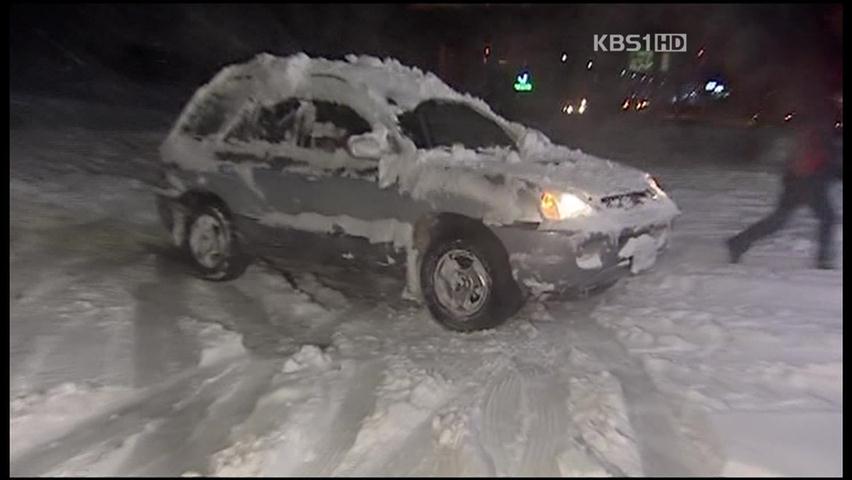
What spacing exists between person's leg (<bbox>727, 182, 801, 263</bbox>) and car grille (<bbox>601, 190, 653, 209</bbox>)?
35.3 inches

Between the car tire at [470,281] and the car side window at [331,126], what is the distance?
59 cm

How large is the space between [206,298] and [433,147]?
48.2 inches

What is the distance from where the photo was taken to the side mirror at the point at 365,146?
3482mm

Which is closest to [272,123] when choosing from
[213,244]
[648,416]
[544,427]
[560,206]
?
[213,244]

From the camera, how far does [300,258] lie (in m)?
3.84

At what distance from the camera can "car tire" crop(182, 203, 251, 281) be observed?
4016mm

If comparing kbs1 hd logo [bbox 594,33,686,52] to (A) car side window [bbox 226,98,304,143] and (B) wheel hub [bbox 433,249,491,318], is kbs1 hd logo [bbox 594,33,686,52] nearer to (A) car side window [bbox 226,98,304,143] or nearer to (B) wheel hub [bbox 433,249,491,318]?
(B) wheel hub [bbox 433,249,491,318]

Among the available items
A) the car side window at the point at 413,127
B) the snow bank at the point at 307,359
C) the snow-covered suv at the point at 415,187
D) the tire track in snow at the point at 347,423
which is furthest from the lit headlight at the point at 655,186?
the snow bank at the point at 307,359

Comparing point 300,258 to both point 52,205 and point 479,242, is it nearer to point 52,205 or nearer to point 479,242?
point 479,242

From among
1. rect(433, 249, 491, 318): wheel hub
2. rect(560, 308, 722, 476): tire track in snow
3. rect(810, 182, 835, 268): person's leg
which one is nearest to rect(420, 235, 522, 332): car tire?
rect(433, 249, 491, 318): wheel hub

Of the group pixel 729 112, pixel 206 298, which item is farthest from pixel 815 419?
pixel 206 298

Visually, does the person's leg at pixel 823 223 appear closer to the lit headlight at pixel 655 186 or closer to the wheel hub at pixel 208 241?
the lit headlight at pixel 655 186

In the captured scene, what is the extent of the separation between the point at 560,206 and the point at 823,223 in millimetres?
1474

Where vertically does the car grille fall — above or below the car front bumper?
above
